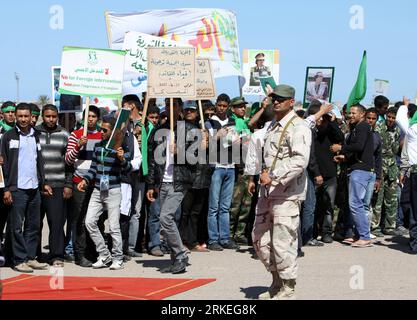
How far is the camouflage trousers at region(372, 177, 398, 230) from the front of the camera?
13.7 metres

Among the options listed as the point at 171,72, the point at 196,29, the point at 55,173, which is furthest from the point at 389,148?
the point at 55,173

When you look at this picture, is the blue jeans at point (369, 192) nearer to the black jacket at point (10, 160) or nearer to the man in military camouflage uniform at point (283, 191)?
the man in military camouflage uniform at point (283, 191)

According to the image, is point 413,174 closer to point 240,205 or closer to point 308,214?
point 308,214

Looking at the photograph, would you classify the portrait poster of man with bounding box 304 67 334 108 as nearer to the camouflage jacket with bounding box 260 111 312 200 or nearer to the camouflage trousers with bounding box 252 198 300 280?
the camouflage jacket with bounding box 260 111 312 200

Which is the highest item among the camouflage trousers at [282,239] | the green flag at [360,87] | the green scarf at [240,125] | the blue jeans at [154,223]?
the green flag at [360,87]

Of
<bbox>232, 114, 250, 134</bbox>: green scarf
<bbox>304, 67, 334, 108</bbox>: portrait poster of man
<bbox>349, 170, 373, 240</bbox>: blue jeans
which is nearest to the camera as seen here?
<bbox>232, 114, 250, 134</bbox>: green scarf

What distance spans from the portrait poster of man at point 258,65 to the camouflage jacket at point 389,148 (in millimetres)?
2420

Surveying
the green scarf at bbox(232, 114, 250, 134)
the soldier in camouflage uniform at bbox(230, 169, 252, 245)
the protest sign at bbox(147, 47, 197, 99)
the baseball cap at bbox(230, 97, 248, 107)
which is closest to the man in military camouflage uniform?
the protest sign at bbox(147, 47, 197, 99)

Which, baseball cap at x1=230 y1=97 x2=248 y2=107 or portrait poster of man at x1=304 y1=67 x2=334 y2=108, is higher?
portrait poster of man at x1=304 y1=67 x2=334 y2=108

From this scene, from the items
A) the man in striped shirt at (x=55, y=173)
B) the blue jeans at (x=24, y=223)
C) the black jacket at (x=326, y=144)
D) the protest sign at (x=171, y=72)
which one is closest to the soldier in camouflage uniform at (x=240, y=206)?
the black jacket at (x=326, y=144)

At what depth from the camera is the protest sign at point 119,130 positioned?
1016 cm

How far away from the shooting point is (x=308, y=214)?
1236 centimetres

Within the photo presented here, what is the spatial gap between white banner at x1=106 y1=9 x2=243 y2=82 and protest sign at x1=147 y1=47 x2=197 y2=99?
2.77m
